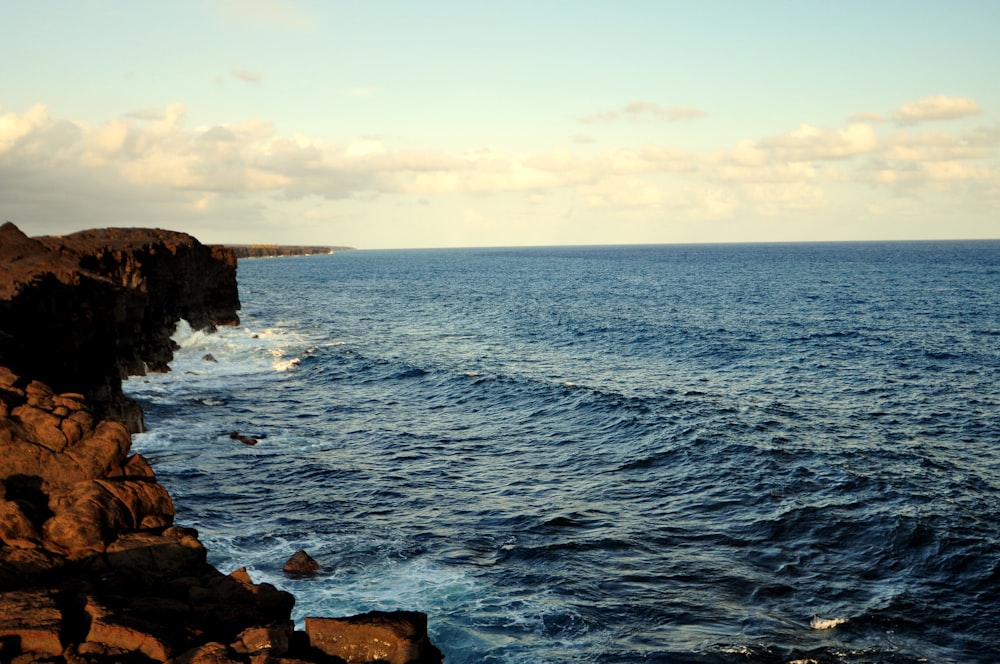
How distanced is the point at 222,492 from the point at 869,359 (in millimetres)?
52394

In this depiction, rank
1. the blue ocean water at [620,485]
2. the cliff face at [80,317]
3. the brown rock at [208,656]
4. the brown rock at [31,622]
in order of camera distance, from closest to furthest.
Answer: the brown rock at [31,622]
the brown rock at [208,656]
the blue ocean water at [620,485]
the cliff face at [80,317]

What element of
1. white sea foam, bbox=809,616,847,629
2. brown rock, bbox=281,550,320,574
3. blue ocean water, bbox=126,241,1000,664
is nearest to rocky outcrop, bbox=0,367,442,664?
blue ocean water, bbox=126,241,1000,664

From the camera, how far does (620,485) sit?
35.9 m

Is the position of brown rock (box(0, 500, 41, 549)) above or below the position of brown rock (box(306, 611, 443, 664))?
above

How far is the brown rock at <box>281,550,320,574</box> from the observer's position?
2627cm

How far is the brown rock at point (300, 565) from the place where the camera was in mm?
26266

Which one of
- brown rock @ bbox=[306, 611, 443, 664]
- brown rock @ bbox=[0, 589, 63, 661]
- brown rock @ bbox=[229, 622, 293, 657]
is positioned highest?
brown rock @ bbox=[0, 589, 63, 661]

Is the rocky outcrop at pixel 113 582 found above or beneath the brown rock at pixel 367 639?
above

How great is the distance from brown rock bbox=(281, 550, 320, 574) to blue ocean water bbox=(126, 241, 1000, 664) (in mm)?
415

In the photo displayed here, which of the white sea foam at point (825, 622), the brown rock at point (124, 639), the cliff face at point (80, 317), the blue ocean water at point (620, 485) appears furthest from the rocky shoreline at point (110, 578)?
the white sea foam at point (825, 622)

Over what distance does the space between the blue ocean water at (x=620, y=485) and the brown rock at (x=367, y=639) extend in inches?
192

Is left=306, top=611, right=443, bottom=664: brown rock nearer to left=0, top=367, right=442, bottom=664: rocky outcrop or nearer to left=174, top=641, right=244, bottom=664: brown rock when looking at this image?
left=0, top=367, right=442, bottom=664: rocky outcrop

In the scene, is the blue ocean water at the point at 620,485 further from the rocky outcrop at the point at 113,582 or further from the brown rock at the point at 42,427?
the brown rock at the point at 42,427

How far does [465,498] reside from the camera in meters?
34.5
